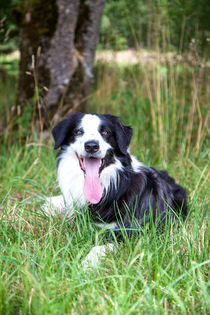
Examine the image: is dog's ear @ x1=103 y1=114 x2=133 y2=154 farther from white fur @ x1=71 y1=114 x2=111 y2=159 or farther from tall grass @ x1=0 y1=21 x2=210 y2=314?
tall grass @ x1=0 y1=21 x2=210 y2=314

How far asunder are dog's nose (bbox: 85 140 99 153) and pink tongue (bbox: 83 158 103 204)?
0.49ft

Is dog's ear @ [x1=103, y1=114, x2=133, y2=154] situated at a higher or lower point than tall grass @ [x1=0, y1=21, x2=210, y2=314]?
higher

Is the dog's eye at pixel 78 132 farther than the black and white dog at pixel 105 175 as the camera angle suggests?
Yes

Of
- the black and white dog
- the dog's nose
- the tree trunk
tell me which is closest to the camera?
the dog's nose

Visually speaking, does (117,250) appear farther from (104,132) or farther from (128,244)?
Result: (104,132)

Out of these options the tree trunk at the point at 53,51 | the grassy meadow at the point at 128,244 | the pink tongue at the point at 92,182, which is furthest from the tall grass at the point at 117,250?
the tree trunk at the point at 53,51

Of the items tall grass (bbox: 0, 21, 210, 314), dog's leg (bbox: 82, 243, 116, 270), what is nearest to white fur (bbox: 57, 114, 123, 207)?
tall grass (bbox: 0, 21, 210, 314)

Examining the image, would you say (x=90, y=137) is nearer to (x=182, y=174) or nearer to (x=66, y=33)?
(x=182, y=174)

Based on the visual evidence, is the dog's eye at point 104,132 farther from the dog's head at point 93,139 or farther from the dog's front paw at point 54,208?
the dog's front paw at point 54,208

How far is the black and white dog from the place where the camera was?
9.38 feet

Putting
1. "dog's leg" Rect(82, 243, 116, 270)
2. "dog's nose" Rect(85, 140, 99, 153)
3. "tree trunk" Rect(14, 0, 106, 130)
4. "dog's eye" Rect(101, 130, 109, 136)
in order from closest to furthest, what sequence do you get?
"dog's leg" Rect(82, 243, 116, 270) → "dog's nose" Rect(85, 140, 99, 153) → "dog's eye" Rect(101, 130, 109, 136) → "tree trunk" Rect(14, 0, 106, 130)

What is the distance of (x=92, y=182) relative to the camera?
9.41ft

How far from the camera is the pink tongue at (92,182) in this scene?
287 centimetres

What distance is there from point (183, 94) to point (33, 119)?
79.1 inches
